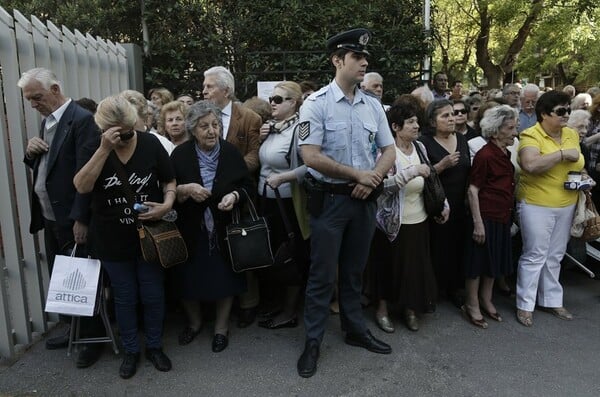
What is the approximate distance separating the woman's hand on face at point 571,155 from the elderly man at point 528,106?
1983 millimetres

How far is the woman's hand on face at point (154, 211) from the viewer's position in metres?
3.20

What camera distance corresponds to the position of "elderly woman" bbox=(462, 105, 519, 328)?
3.93 meters

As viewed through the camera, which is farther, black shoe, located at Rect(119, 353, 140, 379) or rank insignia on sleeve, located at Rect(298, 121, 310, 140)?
black shoe, located at Rect(119, 353, 140, 379)

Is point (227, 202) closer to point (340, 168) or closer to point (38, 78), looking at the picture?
point (340, 168)

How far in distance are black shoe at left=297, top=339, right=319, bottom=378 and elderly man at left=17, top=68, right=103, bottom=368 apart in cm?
146

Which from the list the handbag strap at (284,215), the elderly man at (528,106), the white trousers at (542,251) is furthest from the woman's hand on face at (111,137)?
the elderly man at (528,106)

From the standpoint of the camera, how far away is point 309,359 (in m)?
3.39

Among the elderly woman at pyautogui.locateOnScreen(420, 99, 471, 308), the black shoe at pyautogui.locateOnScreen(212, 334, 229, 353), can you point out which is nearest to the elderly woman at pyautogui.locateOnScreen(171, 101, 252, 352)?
the black shoe at pyautogui.locateOnScreen(212, 334, 229, 353)

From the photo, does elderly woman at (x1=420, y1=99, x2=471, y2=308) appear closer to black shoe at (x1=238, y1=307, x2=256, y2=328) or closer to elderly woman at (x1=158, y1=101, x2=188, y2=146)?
black shoe at (x1=238, y1=307, x2=256, y2=328)

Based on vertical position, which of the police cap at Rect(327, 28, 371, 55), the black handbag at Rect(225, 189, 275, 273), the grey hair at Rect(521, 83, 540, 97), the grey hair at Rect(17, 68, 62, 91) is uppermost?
the police cap at Rect(327, 28, 371, 55)

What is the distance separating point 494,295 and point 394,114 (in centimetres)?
207

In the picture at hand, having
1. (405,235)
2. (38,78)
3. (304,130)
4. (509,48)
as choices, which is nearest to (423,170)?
(405,235)

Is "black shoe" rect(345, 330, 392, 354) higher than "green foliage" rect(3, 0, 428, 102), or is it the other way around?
"green foliage" rect(3, 0, 428, 102)

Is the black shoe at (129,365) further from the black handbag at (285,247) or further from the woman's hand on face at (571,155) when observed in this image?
the woman's hand on face at (571,155)
